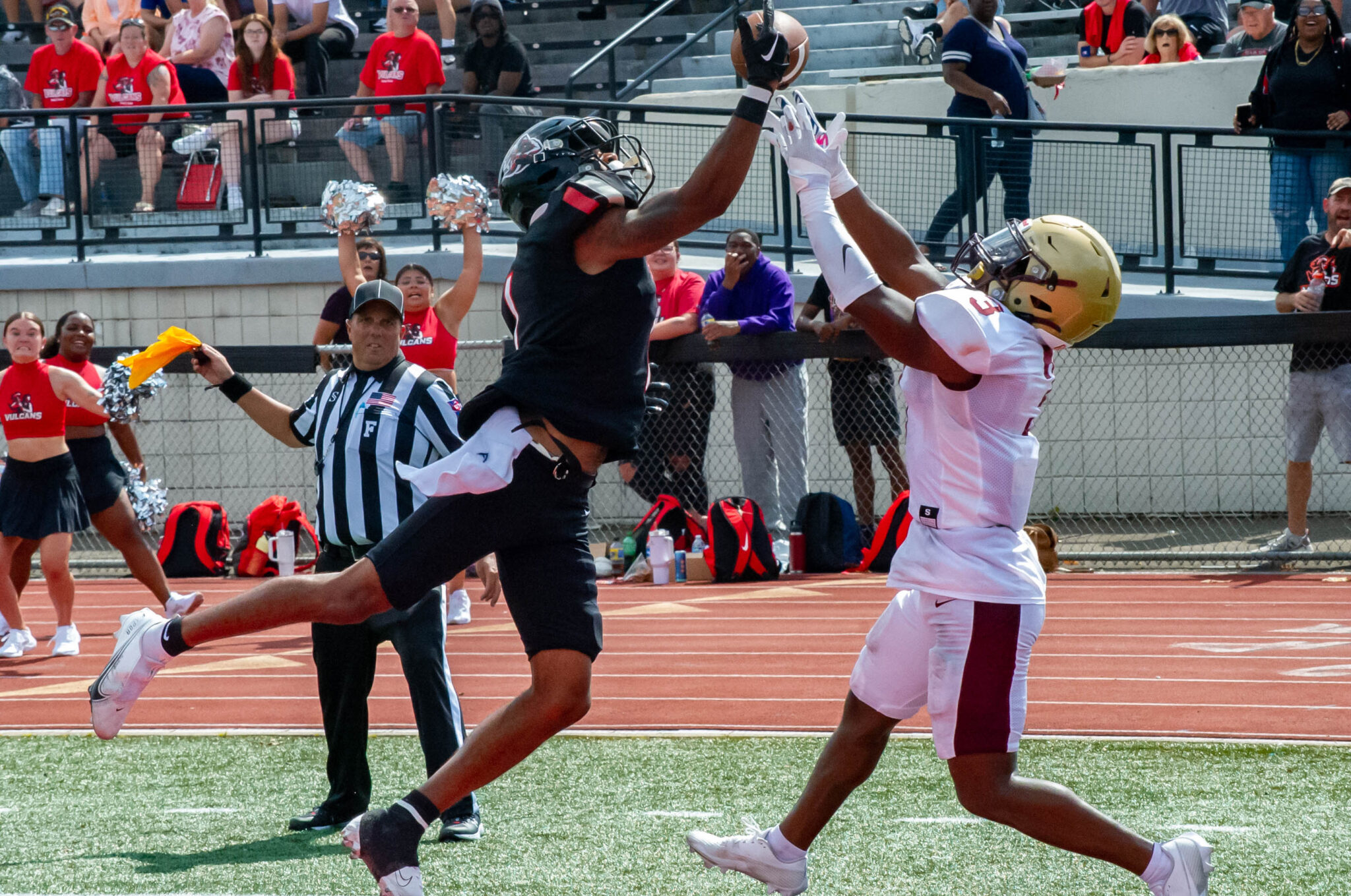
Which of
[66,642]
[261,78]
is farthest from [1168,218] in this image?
[66,642]

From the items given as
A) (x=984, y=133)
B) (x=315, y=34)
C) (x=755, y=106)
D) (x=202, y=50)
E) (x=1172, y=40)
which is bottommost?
(x=755, y=106)

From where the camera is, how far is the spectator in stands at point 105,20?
15867mm

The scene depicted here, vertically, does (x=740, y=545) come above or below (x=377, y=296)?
below

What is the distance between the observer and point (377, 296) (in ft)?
17.0

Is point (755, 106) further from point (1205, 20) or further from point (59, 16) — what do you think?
point (59, 16)

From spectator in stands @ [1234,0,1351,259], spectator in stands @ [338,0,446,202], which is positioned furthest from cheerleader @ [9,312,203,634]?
spectator in stands @ [1234,0,1351,259]

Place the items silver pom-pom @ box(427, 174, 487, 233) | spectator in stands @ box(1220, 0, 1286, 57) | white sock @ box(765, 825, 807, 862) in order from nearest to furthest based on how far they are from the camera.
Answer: white sock @ box(765, 825, 807, 862) → silver pom-pom @ box(427, 174, 487, 233) → spectator in stands @ box(1220, 0, 1286, 57)

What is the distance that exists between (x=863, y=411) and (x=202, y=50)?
25.1 ft

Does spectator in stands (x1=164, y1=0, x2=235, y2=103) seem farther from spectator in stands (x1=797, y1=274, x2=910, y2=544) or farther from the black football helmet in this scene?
the black football helmet

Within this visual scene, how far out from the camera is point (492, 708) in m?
6.93

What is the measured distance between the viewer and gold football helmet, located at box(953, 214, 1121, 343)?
140 inches

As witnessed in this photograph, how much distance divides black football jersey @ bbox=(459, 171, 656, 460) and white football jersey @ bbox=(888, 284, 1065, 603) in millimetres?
726

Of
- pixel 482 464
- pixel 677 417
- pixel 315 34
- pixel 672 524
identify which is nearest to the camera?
pixel 482 464

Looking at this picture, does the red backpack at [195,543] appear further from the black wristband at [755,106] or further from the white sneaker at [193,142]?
the black wristband at [755,106]
